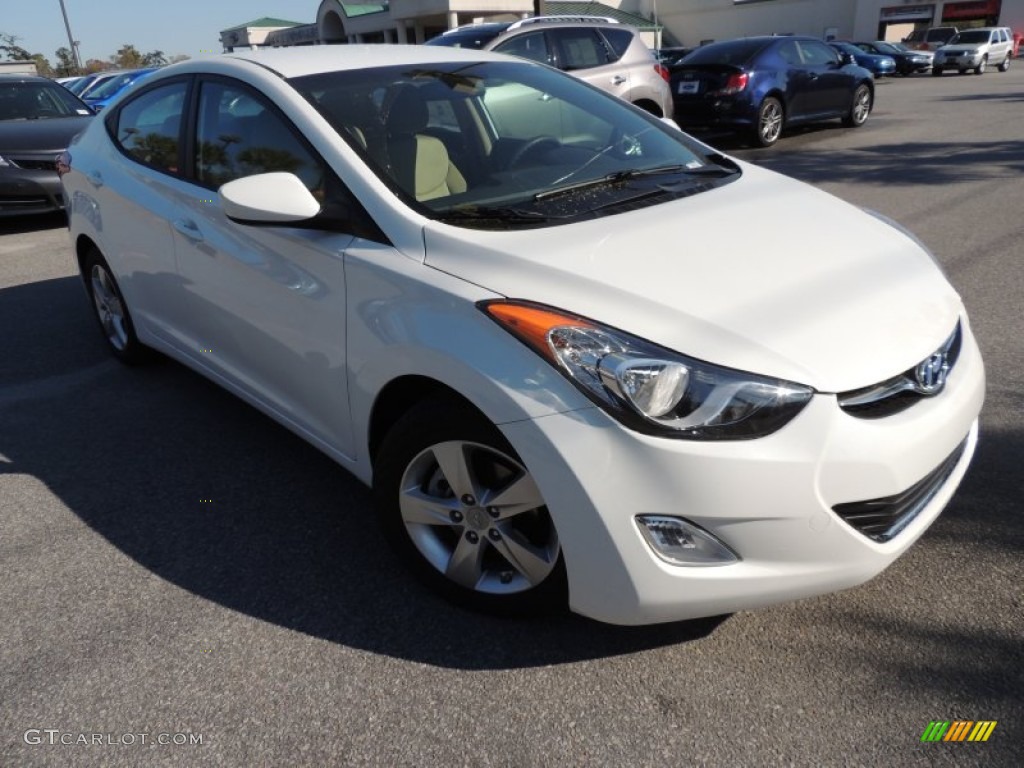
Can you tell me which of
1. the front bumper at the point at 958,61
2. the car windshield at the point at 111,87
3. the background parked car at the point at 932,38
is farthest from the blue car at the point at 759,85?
the background parked car at the point at 932,38

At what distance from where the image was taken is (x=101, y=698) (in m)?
2.40

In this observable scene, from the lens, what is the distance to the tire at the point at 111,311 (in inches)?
180

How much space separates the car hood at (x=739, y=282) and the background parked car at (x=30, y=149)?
7.77 metres

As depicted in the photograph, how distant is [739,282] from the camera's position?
2396 millimetres

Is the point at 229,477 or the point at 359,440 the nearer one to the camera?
the point at 359,440

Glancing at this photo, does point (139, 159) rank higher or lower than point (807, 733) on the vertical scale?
higher

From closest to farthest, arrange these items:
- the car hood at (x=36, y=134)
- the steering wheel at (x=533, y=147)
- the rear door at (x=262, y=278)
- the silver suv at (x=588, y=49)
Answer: the rear door at (x=262, y=278) < the steering wheel at (x=533, y=147) < the car hood at (x=36, y=134) < the silver suv at (x=588, y=49)

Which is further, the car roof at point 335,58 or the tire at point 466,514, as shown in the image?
the car roof at point 335,58

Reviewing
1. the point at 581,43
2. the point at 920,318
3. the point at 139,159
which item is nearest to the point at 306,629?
the point at 920,318

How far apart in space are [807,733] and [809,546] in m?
0.47

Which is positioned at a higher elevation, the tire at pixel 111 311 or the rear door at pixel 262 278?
the rear door at pixel 262 278

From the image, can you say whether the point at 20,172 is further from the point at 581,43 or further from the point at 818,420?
the point at 818,420
